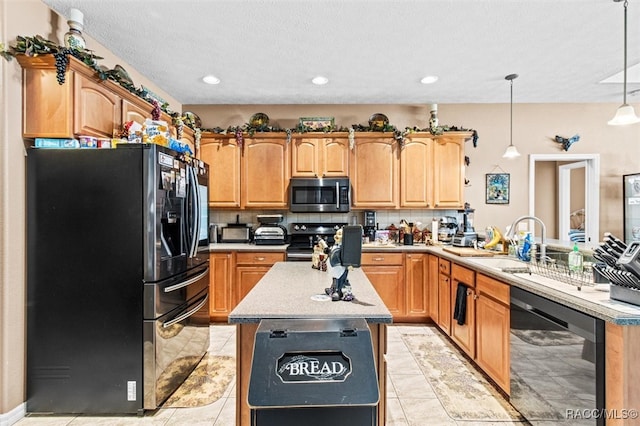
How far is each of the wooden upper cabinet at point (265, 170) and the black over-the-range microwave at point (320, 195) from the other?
0.15m

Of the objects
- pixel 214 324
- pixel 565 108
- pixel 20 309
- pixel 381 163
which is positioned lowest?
pixel 214 324

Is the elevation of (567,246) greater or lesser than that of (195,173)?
lesser

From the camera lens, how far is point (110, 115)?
2557 millimetres

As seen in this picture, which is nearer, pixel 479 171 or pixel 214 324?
pixel 214 324

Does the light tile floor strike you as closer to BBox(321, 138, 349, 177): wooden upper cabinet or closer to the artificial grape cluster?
the artificial grape cluster

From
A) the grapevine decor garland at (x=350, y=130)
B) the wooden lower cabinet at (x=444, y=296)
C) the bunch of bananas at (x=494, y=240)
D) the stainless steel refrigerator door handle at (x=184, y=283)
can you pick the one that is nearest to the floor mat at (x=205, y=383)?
the stainless steel refrigerator door handle at (x=184, y=283)

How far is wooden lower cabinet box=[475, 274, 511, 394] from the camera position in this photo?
229 centimetres

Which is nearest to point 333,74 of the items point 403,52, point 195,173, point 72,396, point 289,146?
point 403,52

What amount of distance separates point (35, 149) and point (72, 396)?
5.27ft

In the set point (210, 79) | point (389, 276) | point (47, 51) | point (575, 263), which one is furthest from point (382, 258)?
point (47, 51)

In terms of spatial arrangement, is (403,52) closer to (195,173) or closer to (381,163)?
(381,163)

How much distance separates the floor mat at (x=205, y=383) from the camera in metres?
2.39

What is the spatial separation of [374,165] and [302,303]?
2942 mm

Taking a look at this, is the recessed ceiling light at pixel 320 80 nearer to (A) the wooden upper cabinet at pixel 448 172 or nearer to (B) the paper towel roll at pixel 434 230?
(A) the wooden upper cabinet at pixel 448 172
